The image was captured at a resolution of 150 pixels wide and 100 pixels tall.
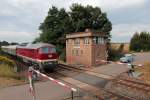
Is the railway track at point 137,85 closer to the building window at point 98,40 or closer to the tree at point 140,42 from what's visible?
the building window at point 98,40

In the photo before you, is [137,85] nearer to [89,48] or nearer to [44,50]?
[44,50]

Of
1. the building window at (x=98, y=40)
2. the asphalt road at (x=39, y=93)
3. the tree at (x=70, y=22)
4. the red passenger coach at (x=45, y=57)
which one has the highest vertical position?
the tree at (x=70, y=22)

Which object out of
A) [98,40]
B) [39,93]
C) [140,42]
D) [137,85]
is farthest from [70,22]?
[39,93]

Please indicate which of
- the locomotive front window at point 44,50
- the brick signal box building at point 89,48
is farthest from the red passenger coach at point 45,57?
the brick signal box building at point 89,48

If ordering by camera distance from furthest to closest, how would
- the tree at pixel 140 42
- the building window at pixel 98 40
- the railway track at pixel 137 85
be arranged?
the tree at pixel 140 42, the building window at pixel 98 40, the railway track at pixel 137 85

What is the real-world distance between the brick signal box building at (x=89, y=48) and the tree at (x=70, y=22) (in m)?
12.7

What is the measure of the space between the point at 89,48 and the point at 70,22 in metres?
20.5

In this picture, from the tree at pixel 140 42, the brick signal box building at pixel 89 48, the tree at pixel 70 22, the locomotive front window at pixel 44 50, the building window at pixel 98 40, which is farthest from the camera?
the tree at pixel 140 42

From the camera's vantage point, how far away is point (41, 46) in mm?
25641

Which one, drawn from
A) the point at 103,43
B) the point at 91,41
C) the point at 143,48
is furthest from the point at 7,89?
the point at 143,48

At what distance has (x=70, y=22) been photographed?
52.3m

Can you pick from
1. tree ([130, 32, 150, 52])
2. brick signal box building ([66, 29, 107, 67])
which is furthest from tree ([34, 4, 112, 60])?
brick signal box building ([66, 29, 107, 67])

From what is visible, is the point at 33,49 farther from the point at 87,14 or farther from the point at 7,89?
the point at 87,14

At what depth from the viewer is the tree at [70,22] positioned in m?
50.3
